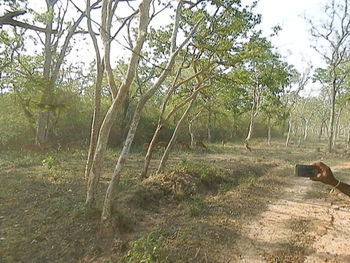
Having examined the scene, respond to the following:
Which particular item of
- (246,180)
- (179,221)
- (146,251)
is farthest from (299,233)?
(246,180)

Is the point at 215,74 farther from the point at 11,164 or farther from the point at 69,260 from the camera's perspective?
the point at 11,164

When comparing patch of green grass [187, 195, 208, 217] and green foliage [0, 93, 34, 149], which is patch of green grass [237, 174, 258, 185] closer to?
patch of green grass [187, 195, 208, 217]

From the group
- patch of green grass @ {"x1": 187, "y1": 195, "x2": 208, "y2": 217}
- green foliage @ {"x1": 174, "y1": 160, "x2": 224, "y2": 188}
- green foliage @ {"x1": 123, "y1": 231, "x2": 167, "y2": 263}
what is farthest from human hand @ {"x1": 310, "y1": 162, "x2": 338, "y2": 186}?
green foliage @ {"x1": 174, "y1": 160, "x2": 224, "y2": 188}

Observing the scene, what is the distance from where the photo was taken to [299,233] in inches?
258

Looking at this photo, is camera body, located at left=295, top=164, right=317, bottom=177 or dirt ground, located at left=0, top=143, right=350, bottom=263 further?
dirt ground, located at left=0, top=143, right=350, bottom=263

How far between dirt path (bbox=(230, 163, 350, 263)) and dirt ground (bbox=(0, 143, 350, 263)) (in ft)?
0.06

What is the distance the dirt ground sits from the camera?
5.75m

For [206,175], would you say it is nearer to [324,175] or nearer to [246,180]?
[246,180]

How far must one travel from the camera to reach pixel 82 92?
23.8 metres

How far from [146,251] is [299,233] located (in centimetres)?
335

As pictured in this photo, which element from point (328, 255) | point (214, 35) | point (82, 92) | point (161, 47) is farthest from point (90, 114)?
point (328, 255)

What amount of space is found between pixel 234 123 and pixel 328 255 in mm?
29955

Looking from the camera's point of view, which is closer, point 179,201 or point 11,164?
point 179,201

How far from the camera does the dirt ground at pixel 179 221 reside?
575 cm
